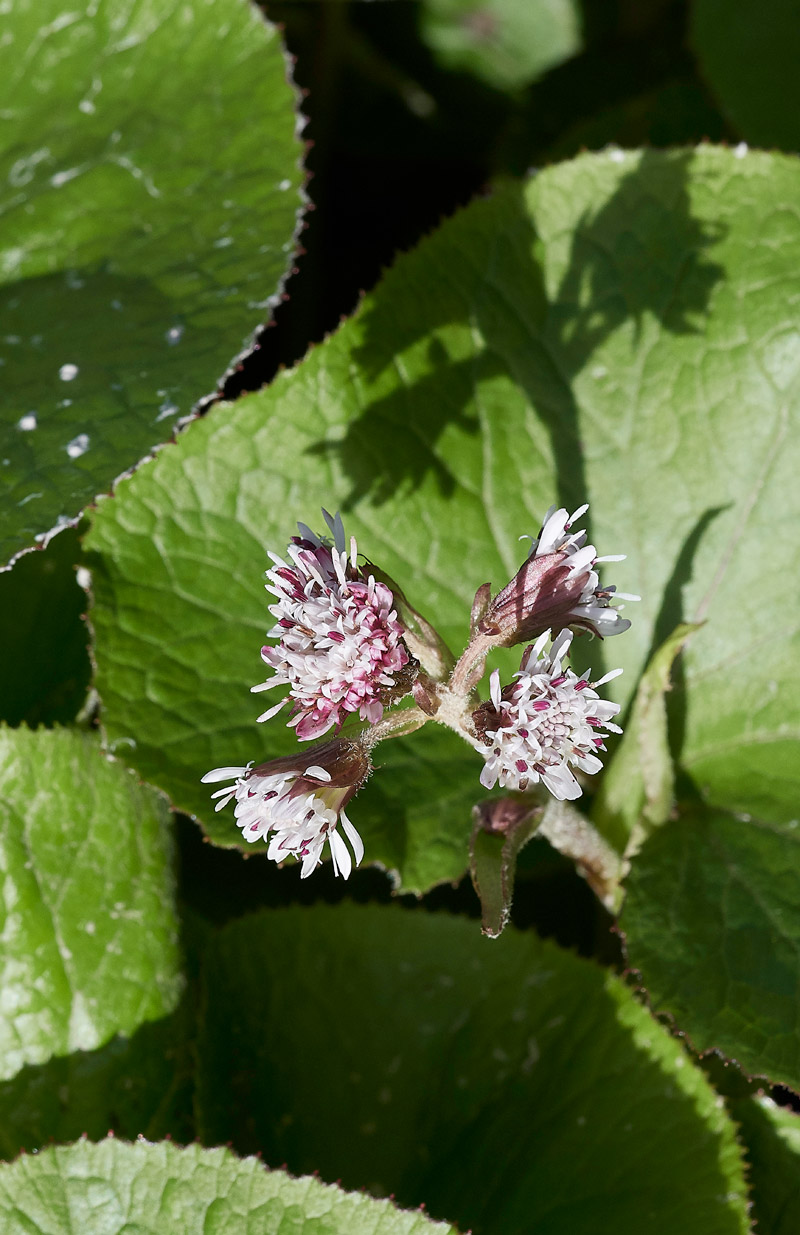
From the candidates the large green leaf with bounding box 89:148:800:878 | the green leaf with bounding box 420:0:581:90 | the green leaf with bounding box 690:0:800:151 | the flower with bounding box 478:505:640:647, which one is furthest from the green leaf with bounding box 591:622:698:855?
the green leaf with bounding box 420:0:581:90

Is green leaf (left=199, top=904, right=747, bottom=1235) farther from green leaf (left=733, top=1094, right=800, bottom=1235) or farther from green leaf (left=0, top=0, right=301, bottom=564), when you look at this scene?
green leaf (left=0, top=0, right=301, bottom=564)

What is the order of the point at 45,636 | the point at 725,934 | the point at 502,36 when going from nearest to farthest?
the point at 725,934 → the point at 45,636 → the point at 502,36

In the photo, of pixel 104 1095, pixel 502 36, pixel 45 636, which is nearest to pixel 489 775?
pixel 104 1095

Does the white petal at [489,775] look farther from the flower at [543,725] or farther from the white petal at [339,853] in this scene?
the white petal at [339,853]

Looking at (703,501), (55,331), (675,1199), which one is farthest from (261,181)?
(675,1199)

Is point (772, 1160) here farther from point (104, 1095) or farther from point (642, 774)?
point (104, 1095)

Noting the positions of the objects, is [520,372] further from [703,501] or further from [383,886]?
[383,886]

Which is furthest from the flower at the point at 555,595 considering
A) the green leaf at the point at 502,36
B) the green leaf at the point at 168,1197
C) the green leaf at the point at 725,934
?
the green leaf at the point at 502,36
